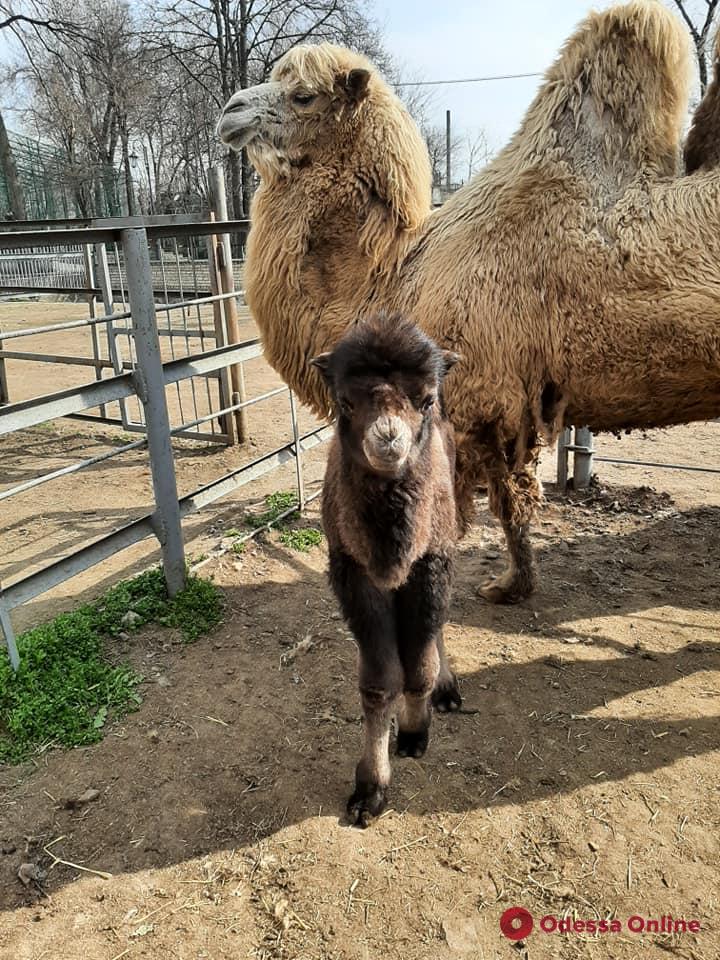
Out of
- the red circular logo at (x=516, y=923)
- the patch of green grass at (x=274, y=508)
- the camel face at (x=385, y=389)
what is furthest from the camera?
→ the patch of green grass at (x=274, y=508)

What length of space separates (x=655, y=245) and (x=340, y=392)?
191 centimetres

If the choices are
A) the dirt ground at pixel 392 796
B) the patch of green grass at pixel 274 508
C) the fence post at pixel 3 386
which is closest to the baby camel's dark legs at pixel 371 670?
the dirt ground at pixel 392 796

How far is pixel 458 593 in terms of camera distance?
15.5ft

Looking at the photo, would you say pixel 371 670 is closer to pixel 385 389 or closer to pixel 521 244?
pixel 385 389

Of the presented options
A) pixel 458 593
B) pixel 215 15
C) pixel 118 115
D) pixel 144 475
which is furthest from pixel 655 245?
pixel 118 115

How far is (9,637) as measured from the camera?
3455 mm

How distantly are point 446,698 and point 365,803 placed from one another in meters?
0.78

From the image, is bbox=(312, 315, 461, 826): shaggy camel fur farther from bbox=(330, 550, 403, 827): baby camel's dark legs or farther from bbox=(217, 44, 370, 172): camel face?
bbox=(217, 44, 370, 172): camel face

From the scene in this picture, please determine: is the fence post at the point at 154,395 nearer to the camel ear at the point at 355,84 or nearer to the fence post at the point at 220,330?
the camel ear at the point at 355,84

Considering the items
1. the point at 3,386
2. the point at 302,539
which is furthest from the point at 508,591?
the point at 3,386

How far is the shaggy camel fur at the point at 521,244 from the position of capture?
11.2ft

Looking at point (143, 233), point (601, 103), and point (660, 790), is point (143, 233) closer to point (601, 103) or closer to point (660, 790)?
point (601, 103)

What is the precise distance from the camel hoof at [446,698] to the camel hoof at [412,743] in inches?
12.8

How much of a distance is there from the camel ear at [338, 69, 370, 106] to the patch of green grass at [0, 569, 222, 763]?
2.99 m
